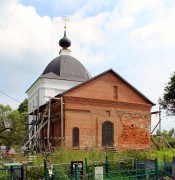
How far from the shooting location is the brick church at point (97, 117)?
25.8m

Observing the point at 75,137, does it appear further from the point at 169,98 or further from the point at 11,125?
the point at 11,125

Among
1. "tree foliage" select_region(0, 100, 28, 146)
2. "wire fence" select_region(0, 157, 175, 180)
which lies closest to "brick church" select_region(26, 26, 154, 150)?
"wire fence" select_region(0, 157, 175, 180)

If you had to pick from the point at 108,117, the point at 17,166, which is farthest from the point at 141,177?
the point at 108,117

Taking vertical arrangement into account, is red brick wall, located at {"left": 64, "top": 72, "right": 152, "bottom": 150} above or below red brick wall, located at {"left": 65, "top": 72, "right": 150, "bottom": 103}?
below

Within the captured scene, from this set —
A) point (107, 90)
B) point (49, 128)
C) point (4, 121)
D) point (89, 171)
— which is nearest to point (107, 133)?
point (107, 90)

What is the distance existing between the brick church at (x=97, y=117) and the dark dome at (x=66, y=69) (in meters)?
9.04

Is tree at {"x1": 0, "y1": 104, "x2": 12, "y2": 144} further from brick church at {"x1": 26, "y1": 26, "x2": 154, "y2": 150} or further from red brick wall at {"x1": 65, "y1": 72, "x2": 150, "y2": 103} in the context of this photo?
red brick wall at {"x1": 65, "y1": 72, "x2": 150, "y2": 103}

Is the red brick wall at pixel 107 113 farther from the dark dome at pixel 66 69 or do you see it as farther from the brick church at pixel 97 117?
the dark dome at pixel 66 69

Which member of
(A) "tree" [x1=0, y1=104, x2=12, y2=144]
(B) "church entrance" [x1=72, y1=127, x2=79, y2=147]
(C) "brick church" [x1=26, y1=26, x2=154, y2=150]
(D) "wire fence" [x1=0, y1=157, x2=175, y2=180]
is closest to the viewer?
(D) "wire fence" [x1=0, y1=157, x2=175, y2=180]

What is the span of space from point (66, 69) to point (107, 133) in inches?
552

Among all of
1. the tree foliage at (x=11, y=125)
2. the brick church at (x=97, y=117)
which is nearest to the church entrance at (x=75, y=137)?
the brick church at (x=97, y=117)

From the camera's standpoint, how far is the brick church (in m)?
25.8

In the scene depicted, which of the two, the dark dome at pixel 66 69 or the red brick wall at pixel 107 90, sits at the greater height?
the dark dome at pixel 66 69

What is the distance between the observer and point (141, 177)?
43.0 feet
